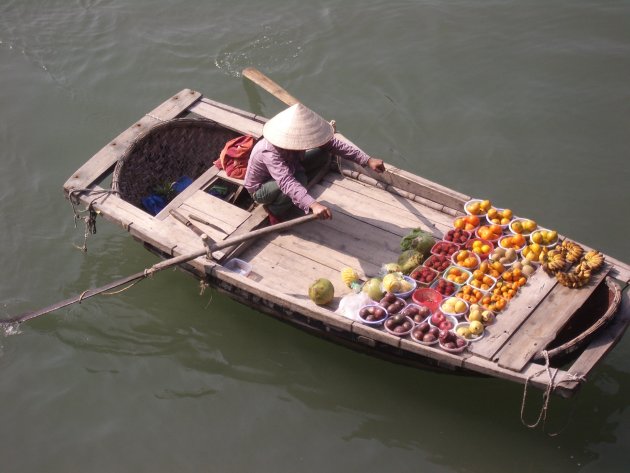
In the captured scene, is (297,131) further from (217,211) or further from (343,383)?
(343,383)

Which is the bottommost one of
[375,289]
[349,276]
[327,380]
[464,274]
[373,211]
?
[327,380]

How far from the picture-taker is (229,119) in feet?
27.1

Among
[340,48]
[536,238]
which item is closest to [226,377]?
[536,238]

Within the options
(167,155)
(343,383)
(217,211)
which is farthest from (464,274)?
(167,155)

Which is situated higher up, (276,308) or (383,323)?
(383,323)

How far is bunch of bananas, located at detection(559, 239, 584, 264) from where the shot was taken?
6.43 metres

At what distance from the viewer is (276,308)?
271 inches

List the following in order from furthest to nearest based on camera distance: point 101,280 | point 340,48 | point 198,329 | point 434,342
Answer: point 340,48 → point 101,280 → point 198,329 → point 434,342

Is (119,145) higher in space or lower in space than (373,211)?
lower

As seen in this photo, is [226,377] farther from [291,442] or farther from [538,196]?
[538,196]

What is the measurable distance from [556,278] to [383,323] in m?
1.55

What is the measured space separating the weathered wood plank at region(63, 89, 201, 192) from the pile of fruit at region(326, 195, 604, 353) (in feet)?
9.09

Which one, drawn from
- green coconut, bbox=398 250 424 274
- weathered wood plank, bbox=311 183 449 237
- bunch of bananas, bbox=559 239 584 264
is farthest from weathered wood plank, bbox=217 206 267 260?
bunch of bananas, bbox=559 239 584 264

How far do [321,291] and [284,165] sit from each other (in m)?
1.28
